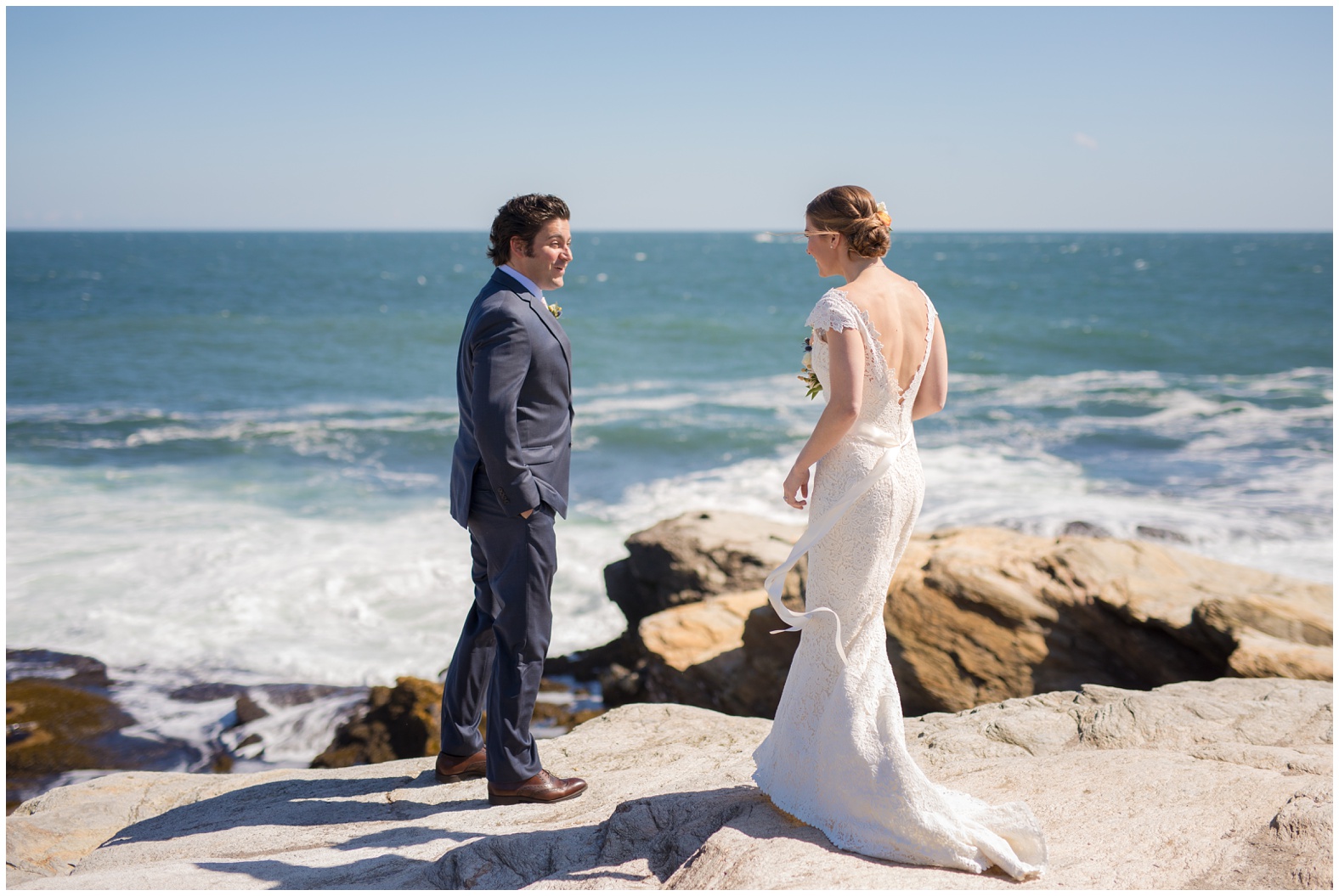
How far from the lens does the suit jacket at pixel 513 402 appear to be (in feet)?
11.8

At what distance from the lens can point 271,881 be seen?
130 inches

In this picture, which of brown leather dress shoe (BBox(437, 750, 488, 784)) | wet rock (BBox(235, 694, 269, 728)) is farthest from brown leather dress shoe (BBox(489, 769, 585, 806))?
wet rock (BBox(235, 694, 269, 728))

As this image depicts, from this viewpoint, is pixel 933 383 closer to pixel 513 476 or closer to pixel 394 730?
pixel 513 476

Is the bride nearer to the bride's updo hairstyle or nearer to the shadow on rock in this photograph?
the bride's updo hairstyle

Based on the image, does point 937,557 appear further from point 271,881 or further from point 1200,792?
point 271,881

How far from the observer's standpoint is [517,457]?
361cm

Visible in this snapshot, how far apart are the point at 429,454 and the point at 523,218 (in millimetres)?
14111

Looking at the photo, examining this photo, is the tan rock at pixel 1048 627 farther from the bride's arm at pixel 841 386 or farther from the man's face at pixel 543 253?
the man's face at pixel 543 253

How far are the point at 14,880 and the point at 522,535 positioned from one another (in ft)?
8.01

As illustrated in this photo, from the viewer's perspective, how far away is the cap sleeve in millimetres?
3029

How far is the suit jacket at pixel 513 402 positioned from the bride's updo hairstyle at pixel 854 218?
114cm

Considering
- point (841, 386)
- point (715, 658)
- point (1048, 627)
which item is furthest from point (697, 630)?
point (841, 386)

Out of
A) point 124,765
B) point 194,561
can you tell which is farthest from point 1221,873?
point 194,561

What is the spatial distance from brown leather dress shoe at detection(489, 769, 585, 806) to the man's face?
1998 millimetres
